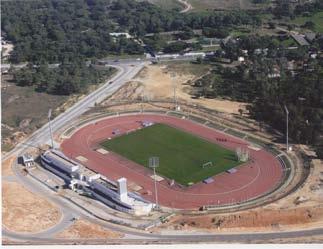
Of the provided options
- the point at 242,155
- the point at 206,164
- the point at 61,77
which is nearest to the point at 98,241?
the point at 206,164

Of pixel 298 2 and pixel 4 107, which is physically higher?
pixel 298 2

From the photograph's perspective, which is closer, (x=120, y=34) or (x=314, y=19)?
(x=120, y=34)

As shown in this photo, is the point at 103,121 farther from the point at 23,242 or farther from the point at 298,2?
the point at 298,2

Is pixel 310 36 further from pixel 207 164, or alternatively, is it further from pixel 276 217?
pixel 276 217

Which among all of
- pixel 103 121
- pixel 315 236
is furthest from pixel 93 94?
pixel 315 236


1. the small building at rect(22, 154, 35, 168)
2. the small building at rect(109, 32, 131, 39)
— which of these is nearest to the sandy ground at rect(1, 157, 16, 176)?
the small building at rect(22, 154, 35, 168)

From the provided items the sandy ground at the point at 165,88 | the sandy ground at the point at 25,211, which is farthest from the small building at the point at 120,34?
the sandy ground at the point at 25,211

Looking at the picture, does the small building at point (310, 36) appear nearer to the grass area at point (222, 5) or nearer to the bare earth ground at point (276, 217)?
the grass area at point (222, 5)

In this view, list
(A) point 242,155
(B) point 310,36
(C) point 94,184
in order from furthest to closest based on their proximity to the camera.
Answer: (B) point 310,36 → (A) point 242,155 → (C) point 94,184
